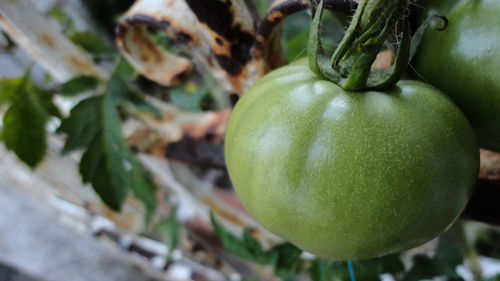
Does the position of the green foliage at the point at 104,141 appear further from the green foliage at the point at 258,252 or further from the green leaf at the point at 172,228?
the green leaf at the point at 172,228

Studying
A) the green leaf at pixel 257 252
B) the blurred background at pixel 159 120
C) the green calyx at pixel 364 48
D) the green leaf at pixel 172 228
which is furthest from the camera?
the green leaf at pixel 172 228

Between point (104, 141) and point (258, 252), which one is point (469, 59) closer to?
point (258, 252)

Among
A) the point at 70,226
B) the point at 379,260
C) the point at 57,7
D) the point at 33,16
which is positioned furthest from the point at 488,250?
the point at 70,226

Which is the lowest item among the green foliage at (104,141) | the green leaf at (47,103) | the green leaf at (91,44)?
the green foliage at (104,141)

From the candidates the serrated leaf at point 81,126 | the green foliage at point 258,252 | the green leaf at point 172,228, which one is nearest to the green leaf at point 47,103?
the serrated leaf at point 81,126

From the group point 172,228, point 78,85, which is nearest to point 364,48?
point 78,85

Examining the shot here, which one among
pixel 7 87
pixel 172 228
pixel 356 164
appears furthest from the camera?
pixel 172 228
